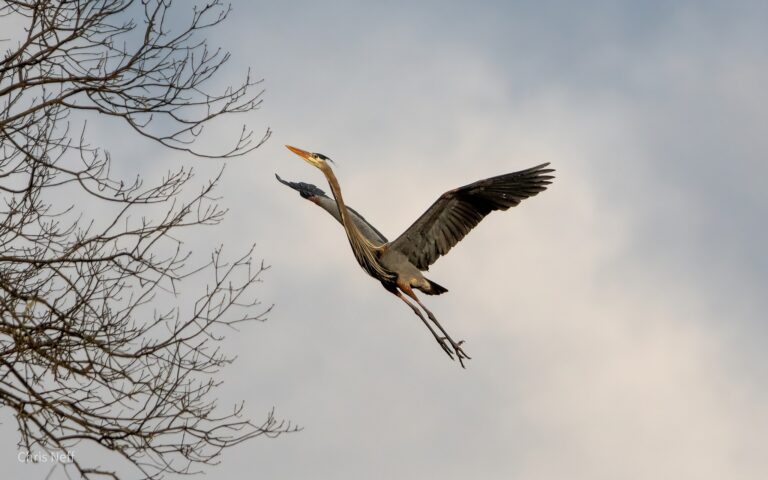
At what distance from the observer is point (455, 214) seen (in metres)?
10.7

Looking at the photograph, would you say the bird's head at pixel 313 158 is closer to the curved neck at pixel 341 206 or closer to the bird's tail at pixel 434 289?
the curved neck at pixel 341 206

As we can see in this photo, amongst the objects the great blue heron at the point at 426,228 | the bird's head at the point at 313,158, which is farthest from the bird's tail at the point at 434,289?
the bird's head at the point at 313,158

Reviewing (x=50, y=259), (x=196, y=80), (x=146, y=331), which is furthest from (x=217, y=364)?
(x=196, y=80)

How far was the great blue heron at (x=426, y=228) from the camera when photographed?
10.2 meters

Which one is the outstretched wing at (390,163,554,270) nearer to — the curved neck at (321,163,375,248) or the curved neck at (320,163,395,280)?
the curved neck at (320,163,395,280)

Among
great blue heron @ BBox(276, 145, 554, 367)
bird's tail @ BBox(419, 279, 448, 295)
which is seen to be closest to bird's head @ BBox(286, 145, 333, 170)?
great blue heron @ BBox(276, 145, 554, 367)

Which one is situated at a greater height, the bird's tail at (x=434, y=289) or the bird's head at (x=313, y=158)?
the bird's head at (x=313, y=158)

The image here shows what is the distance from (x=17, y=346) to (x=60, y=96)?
229cm

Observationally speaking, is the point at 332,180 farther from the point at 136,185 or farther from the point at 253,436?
the point at 253,436

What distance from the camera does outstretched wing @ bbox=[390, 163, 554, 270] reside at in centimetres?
1055

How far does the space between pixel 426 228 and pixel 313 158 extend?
4.22ft

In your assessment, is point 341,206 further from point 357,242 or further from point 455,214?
point 455,214

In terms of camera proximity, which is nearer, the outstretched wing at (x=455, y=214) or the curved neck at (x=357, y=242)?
the curved neck at (x=357, y=242)

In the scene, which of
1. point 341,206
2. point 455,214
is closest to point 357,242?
point 341,206
